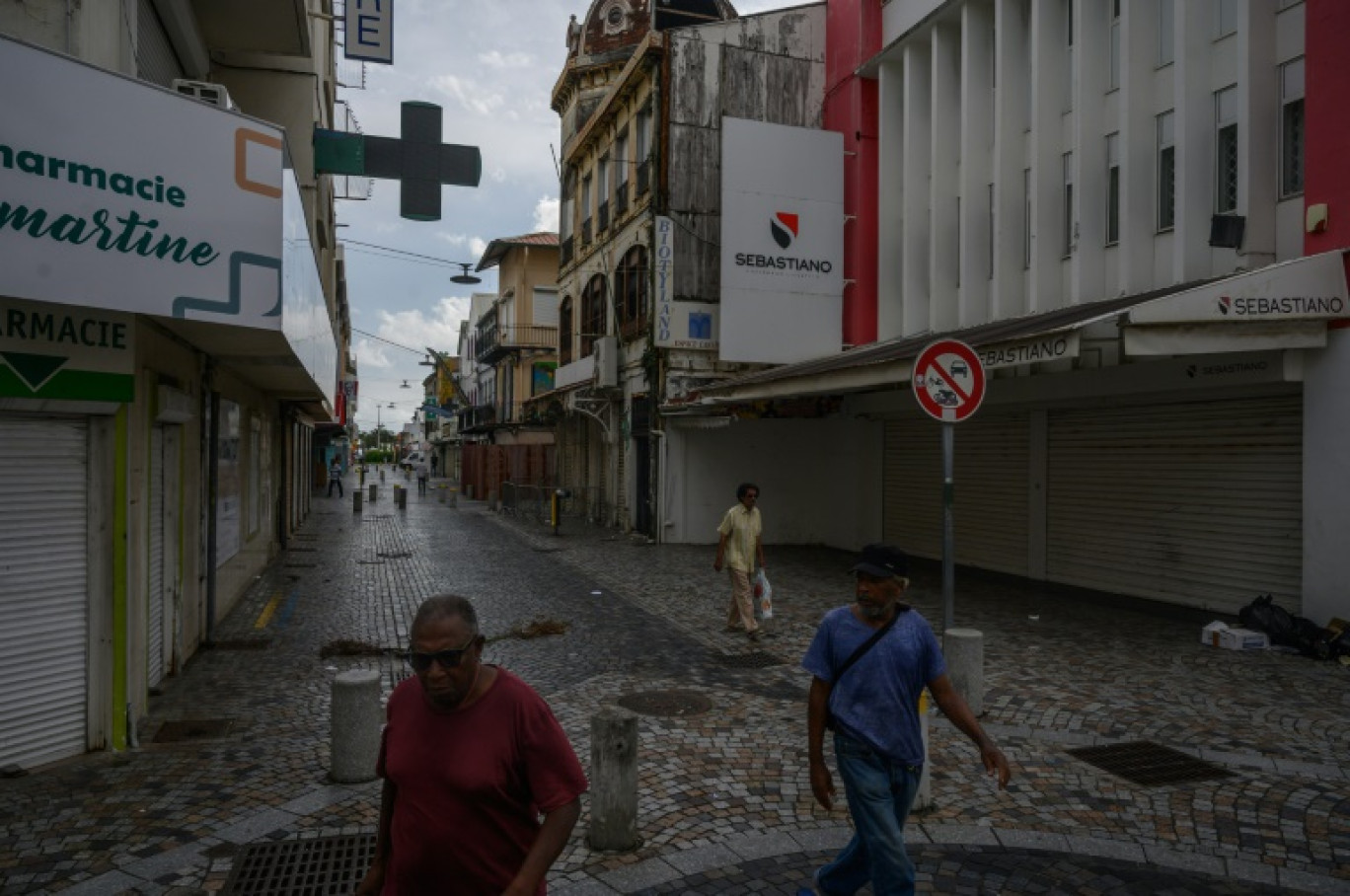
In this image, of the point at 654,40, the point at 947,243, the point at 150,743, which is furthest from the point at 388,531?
the point at 150,743

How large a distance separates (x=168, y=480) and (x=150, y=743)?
9.17 feet


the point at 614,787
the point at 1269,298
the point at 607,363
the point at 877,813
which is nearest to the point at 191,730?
the point at 614,787

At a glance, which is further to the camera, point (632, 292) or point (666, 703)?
point (632, 292)

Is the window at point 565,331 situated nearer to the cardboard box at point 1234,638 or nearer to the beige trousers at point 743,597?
the beige trousers at point 743,597

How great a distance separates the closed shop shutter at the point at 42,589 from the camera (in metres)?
5.62

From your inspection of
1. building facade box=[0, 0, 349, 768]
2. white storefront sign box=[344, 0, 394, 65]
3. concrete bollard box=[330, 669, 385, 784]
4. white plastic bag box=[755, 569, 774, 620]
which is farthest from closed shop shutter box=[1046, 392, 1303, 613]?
white storefront sign box=[344, 0, 394, 65]

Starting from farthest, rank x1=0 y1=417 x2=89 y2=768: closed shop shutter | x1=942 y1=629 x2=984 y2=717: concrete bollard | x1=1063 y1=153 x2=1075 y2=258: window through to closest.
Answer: x1=1063 y1=153 x2=1075 y2=258: window → x1=942 y1=629 x2=984 y2=717: concrete bollard → x1=0 y1=417 x2=89 y2=768: closed shop shutter

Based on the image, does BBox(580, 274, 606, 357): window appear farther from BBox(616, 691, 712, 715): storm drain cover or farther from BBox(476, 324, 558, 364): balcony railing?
BBox(616, 691, 712, 715): storm drain cover

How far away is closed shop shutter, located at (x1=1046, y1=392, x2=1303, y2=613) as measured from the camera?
10.4 meters

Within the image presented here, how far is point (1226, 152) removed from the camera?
11.0 meters

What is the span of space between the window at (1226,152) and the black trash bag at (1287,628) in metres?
4.76

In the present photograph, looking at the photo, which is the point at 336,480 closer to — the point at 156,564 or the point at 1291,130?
the point at 156,564

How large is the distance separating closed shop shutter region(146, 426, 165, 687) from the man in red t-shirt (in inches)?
237

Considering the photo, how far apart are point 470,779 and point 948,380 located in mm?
5075
